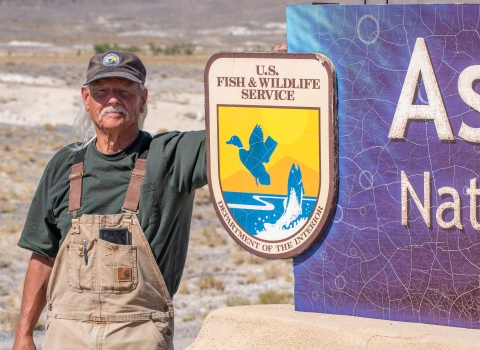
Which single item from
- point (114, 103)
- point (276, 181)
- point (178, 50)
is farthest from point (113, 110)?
point (178, 50)

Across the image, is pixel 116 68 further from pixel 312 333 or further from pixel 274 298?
pixel 274 298

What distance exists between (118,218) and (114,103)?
1.44ft

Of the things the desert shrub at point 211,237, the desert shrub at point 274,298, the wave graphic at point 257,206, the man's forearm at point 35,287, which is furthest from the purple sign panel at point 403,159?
the desert shrub at point 211,237

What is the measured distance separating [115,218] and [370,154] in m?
0.97

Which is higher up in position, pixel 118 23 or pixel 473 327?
pixel 118 23

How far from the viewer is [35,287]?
3867 millimetres

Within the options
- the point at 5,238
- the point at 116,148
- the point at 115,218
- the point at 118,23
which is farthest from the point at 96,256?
the point at 118,23

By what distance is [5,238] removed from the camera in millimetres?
14078

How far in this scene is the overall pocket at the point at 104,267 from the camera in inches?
139

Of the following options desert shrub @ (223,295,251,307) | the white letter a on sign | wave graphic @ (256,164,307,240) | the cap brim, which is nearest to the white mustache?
the cap brim

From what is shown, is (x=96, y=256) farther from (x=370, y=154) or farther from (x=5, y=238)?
(x=5, y=238)

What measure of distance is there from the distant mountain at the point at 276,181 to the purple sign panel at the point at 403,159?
12cm

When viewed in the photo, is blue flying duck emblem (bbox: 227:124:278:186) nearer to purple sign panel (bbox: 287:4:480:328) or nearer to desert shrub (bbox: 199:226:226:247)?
purple sign panel (bbox: 287:4:480:328)

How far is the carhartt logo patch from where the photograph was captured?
3529 mm
